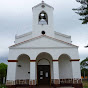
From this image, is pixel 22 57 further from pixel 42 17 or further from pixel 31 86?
pixel 42 17

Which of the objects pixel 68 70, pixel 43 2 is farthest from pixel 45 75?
pixel 43 2

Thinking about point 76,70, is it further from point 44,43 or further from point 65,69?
point 44,43

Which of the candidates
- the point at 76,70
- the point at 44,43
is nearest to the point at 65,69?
the point at 76,70

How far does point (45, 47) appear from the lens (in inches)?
493

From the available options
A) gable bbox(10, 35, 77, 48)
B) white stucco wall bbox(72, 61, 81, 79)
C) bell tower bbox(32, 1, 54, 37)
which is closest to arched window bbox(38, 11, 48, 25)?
bell tower bbox(32, 1, 54, 37)

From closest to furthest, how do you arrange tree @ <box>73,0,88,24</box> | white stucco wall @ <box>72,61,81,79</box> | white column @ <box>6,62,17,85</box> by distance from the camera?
tree @ <box>73,0,88,24</box>
white column @ <box>6,62,17,85</box>
white stucco wall @ <box>72,61,81,79</box>

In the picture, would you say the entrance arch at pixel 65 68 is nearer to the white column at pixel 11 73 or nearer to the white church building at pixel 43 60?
the white church building at pixel 43 60

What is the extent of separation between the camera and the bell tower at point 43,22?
1564 cm

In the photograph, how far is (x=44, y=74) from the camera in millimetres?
14078

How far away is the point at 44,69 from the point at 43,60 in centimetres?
108

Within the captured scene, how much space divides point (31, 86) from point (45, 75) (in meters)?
3.09

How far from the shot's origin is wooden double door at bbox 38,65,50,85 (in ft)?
45.3

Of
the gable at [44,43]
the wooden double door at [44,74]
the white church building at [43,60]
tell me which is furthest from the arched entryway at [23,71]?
the gable at [44,43]

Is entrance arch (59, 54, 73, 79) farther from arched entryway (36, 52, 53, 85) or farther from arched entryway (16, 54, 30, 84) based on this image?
arched entryway (16, 54, 30, 84)
